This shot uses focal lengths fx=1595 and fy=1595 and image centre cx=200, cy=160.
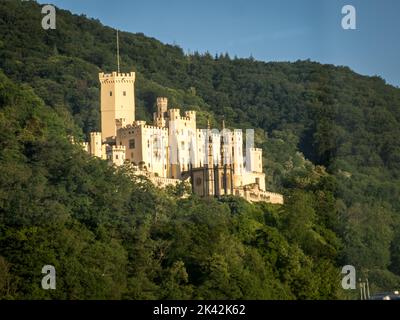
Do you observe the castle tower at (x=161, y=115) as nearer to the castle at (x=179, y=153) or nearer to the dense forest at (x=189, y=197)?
the castle at (x=179, y=153)

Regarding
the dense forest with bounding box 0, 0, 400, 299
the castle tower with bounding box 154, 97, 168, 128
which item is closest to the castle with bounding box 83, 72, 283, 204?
the castle tower with bounding box 154, 97, 168, 128

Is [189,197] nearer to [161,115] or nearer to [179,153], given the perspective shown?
[179,153]

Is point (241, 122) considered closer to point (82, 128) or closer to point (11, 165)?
point (82, 128)

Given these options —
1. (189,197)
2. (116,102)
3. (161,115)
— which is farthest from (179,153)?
(116,102)

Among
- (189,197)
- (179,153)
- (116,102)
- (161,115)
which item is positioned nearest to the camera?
(189,197)

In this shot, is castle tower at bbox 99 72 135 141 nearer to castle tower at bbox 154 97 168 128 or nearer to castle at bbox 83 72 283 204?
castle at bbox 83 72 283 204

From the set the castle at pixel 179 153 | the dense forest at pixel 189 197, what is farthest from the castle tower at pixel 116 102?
the dense forest at pixel 189 197
